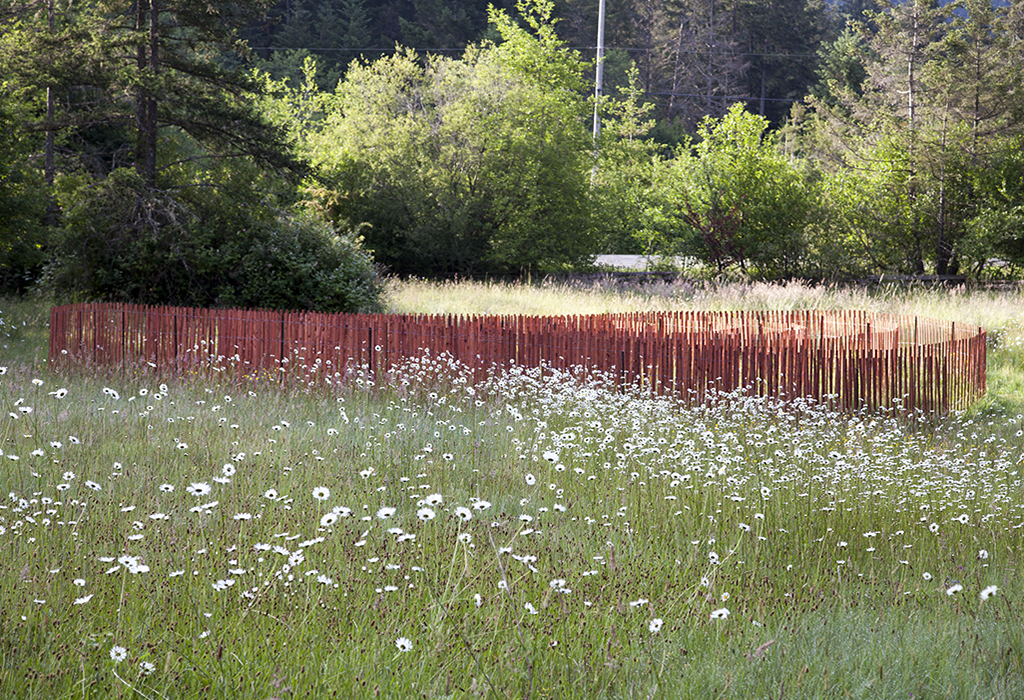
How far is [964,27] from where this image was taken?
29.1 meters

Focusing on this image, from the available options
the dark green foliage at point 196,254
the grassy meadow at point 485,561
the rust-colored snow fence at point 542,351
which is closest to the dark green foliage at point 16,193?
the dark green foliage at point 196,254

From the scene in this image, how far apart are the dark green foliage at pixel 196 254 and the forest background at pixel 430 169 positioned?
5 cm

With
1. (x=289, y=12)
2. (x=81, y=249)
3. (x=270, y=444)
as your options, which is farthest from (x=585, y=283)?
(x=289, y=12)

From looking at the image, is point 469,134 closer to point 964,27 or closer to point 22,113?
point 22,113

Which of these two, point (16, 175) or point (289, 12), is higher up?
point (289, 12)

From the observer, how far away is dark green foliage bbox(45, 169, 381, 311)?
15.8 meters

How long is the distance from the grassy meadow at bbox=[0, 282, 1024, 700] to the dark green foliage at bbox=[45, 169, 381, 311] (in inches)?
317

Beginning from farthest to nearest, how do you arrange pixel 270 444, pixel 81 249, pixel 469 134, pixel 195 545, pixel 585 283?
1. pixel 469 134
2. pixel 585 283
3. pixel 81 249
4. pixel 270 444
5. pixel 195 545

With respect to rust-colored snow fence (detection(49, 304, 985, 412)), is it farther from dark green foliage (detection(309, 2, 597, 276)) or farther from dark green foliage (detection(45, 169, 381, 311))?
dark green foliage (detection(309, 2, 597, 276))

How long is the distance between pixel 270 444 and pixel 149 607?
307cm

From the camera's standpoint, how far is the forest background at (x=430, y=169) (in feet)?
53.7

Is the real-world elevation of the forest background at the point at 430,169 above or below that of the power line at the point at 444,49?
below

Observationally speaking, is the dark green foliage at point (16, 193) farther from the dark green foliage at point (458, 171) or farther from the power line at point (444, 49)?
the power line at point (444, 49)

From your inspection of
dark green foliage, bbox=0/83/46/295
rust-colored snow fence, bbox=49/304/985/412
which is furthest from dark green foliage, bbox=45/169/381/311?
rust-colored snow fence, bbox=49/304/985/412
